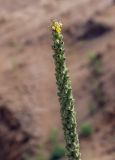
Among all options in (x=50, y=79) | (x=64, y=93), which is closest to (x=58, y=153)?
(x=50, y=79)

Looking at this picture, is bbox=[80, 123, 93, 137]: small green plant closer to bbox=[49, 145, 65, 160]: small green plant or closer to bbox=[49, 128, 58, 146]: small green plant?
bbox=[49, 145, 65, 160]: small green plant

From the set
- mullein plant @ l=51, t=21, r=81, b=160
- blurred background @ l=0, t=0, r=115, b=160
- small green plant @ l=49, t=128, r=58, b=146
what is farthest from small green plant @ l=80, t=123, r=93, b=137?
mullein plant @ l=51, t=21, r=81, b=160

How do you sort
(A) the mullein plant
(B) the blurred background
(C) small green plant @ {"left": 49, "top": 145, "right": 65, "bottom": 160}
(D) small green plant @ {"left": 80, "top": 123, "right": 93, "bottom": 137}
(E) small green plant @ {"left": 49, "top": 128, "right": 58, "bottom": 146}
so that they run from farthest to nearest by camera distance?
(E) small green plant @ {"left": 49, "top": 128, "right": 58, "bottom": 146}, (B) the blurred background, (D) small green plant @ {"left": 80, "top": 123, "right": 93, "bottom": 137}, (C) small green plant @ {"left": 49, "top": 145, "right": 65, "bottom": 160}, (A) the mullein plant

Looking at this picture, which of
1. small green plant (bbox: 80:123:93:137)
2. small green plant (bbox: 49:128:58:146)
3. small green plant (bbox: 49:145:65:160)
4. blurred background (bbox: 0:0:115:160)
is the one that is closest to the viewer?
→ small green plant (bbox: 49:145:65:160)

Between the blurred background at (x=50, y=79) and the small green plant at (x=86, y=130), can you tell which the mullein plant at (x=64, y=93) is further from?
the small green plant at (x=86, y=130)

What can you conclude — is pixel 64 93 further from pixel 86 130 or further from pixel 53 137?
pixel 53 137

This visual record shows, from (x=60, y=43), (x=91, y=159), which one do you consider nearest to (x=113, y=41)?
(x=91, y=159)

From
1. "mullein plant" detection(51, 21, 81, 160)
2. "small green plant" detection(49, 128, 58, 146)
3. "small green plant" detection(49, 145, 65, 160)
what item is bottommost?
"mullein plant" detection(51, 21, 81, 160)
